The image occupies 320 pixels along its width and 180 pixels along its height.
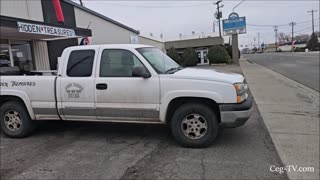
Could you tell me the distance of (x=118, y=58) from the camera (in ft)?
19.1

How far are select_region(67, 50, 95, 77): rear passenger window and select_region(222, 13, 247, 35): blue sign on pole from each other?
35.2 metres

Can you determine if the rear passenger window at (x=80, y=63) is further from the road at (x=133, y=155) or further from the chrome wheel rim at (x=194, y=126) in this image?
the chrome wheel rim at (x=194, y=126)

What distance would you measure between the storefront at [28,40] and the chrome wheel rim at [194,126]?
777cm

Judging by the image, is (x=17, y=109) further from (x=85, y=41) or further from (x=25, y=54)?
(x=85, y=41)

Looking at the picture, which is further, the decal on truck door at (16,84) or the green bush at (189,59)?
the green bush at (189,59)

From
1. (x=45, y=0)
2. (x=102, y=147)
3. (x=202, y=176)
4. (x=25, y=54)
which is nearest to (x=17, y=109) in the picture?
(x=102, y=147)

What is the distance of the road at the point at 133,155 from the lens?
4.39 meters

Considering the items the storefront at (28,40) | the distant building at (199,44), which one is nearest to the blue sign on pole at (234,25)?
the distant building at (199,44)

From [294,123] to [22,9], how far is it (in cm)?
1288

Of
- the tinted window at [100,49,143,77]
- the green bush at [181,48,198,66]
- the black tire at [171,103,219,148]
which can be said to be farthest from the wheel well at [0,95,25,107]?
the green bush at [181,48,198,66]

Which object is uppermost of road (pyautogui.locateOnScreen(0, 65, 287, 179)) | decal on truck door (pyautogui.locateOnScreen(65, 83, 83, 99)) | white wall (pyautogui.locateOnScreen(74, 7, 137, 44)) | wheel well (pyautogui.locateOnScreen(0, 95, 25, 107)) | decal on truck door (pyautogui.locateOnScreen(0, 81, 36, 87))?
white wall (pyautogui.locateOnScreen(74, 7, 137, 44))

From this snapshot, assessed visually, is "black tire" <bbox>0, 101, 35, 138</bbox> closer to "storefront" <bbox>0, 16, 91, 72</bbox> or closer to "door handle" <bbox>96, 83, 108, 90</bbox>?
"door handle" <bbox>96, 83, 108, 90</bbox>

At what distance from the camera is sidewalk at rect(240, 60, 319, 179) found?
4.85 metres

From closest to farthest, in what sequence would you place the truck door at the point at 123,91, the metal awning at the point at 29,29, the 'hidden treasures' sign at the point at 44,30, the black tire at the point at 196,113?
the black tire at the point at 196,113
the truck door at the point at 123,91
the metal awning at the point at 29,29
the 'hidden treasures' sign at the point at 44,30
